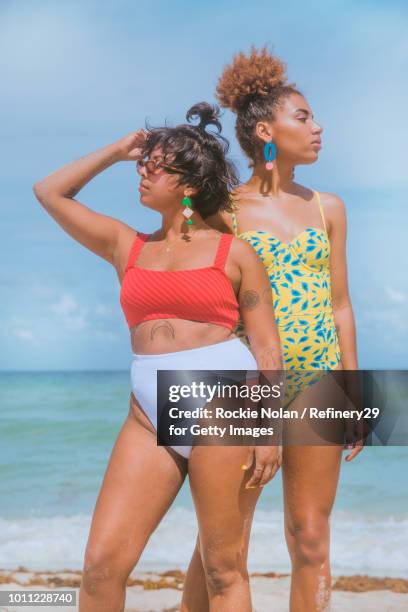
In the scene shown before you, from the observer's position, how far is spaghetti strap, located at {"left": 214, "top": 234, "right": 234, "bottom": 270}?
321 cm

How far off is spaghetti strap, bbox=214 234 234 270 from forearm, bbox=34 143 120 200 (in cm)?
61

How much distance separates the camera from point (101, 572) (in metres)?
3.09

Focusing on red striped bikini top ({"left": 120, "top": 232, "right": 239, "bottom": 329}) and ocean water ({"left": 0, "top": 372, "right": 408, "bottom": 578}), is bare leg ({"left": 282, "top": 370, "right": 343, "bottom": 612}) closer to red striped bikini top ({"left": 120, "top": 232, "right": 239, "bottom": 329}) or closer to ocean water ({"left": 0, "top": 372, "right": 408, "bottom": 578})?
red striped bikini top ({"left": 120, "top": 232, "right": 239, "bottom": 329})

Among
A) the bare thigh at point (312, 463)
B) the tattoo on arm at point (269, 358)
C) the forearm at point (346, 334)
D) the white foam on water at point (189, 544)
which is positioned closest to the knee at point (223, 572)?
the bare thigh at point (312, 463)

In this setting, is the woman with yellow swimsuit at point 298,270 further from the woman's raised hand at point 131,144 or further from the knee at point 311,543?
the woman's raised hand at point 131,144

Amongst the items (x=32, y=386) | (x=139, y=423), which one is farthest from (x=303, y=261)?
(x=32, y=386)

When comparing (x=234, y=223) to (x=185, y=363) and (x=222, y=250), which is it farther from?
(x=185, y=363)

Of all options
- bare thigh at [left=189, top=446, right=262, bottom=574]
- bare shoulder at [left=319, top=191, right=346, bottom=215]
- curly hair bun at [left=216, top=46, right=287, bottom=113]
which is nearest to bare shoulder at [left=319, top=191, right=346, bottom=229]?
bare shoulder at [left=319, top=191, right=346, bottom=215]

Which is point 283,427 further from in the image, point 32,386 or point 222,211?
point 32,386

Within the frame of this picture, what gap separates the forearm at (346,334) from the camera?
12.4ft

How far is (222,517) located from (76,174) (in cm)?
150

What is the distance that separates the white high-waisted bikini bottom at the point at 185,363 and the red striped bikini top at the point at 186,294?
4.2 inches

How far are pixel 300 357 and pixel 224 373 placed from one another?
0.51 metres

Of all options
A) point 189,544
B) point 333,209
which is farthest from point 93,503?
point 333,209
